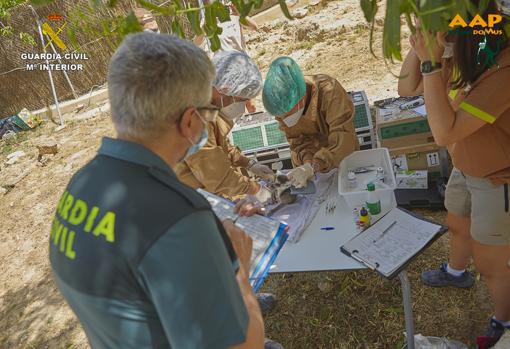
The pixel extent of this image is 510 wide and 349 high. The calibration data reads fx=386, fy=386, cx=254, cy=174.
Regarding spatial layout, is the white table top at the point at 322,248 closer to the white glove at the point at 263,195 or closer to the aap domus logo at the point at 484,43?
the white glove at the point at 263,195

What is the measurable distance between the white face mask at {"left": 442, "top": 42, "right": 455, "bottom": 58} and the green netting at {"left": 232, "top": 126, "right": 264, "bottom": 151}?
172 centimetres

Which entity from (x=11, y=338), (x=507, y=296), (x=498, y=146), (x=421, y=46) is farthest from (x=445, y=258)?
(x=11, y=338)

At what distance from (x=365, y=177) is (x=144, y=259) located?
1.71 m

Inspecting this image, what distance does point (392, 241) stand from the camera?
5.98 ft

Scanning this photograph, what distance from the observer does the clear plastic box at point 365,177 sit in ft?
6.84

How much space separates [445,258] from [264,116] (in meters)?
1.77

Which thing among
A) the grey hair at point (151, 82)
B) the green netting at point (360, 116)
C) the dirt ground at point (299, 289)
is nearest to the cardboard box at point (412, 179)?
the dirt ground at point (299, 289)

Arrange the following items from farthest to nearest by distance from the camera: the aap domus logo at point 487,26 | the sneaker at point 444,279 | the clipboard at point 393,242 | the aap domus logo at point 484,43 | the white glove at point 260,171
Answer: the white glove at point 260,171 < the sneaker at point 444,279 < the clipboard at point 393,242 < the aap domus logo at point 484,43 < the aap domus logo at point 487,26

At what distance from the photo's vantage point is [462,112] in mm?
1540

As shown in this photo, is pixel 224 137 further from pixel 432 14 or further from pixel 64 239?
pixel 432 14

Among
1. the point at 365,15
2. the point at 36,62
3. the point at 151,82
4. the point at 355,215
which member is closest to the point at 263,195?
the point at 355,215

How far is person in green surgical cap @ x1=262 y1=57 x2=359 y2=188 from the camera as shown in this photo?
7.84 feet

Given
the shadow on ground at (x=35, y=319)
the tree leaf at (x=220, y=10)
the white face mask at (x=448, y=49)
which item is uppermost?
the tree leaf at (x=220, y=10)

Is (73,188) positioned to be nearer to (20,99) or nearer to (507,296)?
(507,296)
